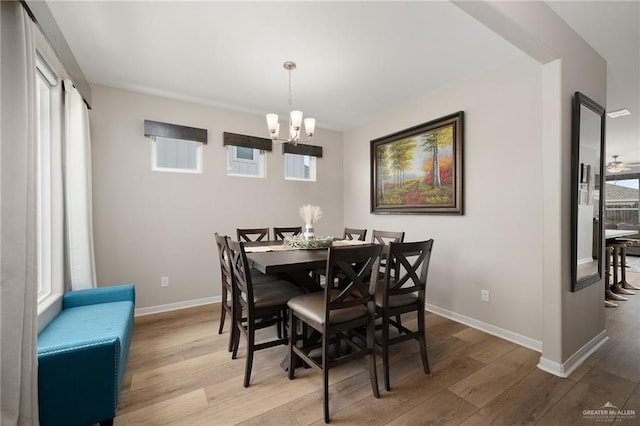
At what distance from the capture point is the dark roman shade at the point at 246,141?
12.1 feet

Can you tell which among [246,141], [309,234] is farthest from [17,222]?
[246,141]

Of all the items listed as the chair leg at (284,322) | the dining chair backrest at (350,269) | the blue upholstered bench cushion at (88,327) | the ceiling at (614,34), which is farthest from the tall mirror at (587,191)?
the blue upholstered bench cushion at (88,327)

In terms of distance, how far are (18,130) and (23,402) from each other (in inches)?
51.3

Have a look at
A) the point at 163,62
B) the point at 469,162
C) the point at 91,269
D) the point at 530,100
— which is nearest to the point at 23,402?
the point at 91,269

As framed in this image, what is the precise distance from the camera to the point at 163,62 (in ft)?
8.57

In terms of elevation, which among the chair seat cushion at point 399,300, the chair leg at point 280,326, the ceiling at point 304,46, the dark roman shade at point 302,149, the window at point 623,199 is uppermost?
the ceiling at point 304,46

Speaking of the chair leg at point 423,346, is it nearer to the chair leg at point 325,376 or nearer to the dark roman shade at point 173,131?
the chair leg at point 325,376

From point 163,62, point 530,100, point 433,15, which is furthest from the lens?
point 163,62

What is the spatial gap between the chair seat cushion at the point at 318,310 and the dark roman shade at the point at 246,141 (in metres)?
2.54

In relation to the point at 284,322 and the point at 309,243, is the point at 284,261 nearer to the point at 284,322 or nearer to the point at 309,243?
the point at 309,243

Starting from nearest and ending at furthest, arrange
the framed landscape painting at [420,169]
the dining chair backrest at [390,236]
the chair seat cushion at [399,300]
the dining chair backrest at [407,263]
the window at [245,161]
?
the dining chair backrest at [407,263]
the chair seat cushion at [399,300]
the dining chair backrest at [390,236]
the framed landscape painting at [420,169]
the window at [245,161]

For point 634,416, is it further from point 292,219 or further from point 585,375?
point 292,219

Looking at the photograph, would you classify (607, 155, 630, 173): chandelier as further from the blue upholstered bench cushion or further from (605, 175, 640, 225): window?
the blue upholstered bench cushion

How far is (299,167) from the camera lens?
4465 mm
